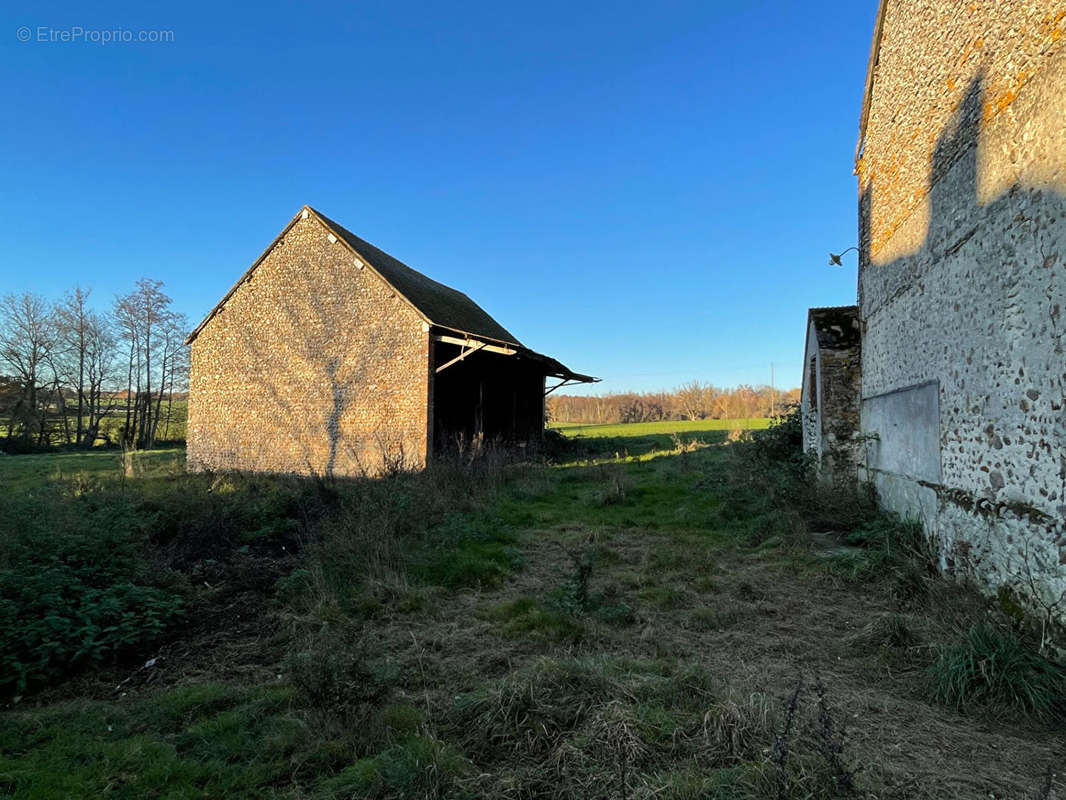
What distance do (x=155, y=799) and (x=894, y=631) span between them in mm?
4991

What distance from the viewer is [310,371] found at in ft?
55.1

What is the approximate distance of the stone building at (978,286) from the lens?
4.26m

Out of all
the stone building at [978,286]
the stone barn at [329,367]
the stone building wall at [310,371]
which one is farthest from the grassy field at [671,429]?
the stone building at [978,286]

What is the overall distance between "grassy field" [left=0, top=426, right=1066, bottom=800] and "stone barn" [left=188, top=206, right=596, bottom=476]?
7.40 metres

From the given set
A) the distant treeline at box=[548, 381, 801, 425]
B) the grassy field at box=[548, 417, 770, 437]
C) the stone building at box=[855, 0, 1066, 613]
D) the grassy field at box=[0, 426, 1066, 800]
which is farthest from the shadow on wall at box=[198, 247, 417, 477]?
the distant treeline at box=[548, 381, 801, 425]

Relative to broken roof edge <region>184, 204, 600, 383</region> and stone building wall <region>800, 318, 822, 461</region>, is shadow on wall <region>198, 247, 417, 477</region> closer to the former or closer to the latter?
broken roof edge <region>184, 204, 600, 383</region>

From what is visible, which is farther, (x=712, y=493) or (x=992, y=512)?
(x=712, y=493)

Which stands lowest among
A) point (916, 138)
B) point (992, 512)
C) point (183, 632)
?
point (183, 632)

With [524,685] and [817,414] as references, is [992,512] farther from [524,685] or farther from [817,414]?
[817,414]

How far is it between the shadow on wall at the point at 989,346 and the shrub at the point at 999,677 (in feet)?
2.03

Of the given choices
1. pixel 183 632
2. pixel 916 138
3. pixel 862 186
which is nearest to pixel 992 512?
pixel 916 138

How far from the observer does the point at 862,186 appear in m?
10.8

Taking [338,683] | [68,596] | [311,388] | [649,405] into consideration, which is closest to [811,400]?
[338,683]

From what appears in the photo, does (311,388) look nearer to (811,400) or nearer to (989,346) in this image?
(811,400)
